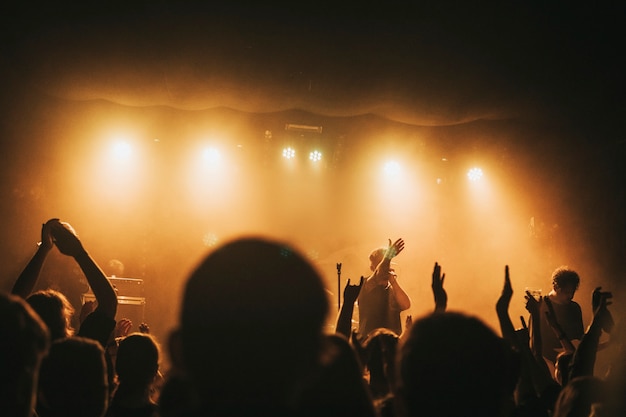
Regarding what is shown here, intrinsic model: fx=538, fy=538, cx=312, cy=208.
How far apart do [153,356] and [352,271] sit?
1141cm

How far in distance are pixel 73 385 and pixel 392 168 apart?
11.2m

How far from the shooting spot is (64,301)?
3.04m

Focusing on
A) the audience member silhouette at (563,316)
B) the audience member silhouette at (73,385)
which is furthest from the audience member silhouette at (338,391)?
the audience member silhouette at (563,316)

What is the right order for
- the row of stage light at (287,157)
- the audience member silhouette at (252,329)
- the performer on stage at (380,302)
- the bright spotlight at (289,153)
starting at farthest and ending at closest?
1. the bright spotlight at (289,153)
2. the row of stage light at (287,157)
3. the performer on stage at (380,302)
4. the audience member silhouette at (252,329)

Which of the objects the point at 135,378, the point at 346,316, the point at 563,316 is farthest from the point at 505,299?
the point at 563,316

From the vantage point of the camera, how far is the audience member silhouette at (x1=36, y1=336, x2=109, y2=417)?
6.77 feet

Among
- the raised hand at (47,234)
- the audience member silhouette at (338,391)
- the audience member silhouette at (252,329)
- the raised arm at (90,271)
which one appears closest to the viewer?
the audience member silhouette at (252,329)

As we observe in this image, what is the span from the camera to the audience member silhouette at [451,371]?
146 cm

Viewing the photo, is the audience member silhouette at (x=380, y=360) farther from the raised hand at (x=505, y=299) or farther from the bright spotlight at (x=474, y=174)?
the bright spotlight at (x=474, y=174)

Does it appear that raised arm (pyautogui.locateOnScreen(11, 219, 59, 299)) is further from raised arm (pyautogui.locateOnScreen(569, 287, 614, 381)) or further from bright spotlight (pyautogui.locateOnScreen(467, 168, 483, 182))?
bright spotlight (pyautogui.locateOnScreen(467, 168, 483, 182))

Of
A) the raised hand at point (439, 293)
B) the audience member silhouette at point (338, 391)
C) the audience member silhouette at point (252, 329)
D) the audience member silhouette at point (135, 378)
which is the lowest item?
the audience member silhouette at point (135, 378)

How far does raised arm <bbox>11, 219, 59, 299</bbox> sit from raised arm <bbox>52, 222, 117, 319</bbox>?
5.3 inches

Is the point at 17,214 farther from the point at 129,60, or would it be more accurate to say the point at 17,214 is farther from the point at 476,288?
the point at 476,288

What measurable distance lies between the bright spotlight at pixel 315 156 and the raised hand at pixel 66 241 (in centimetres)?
985
